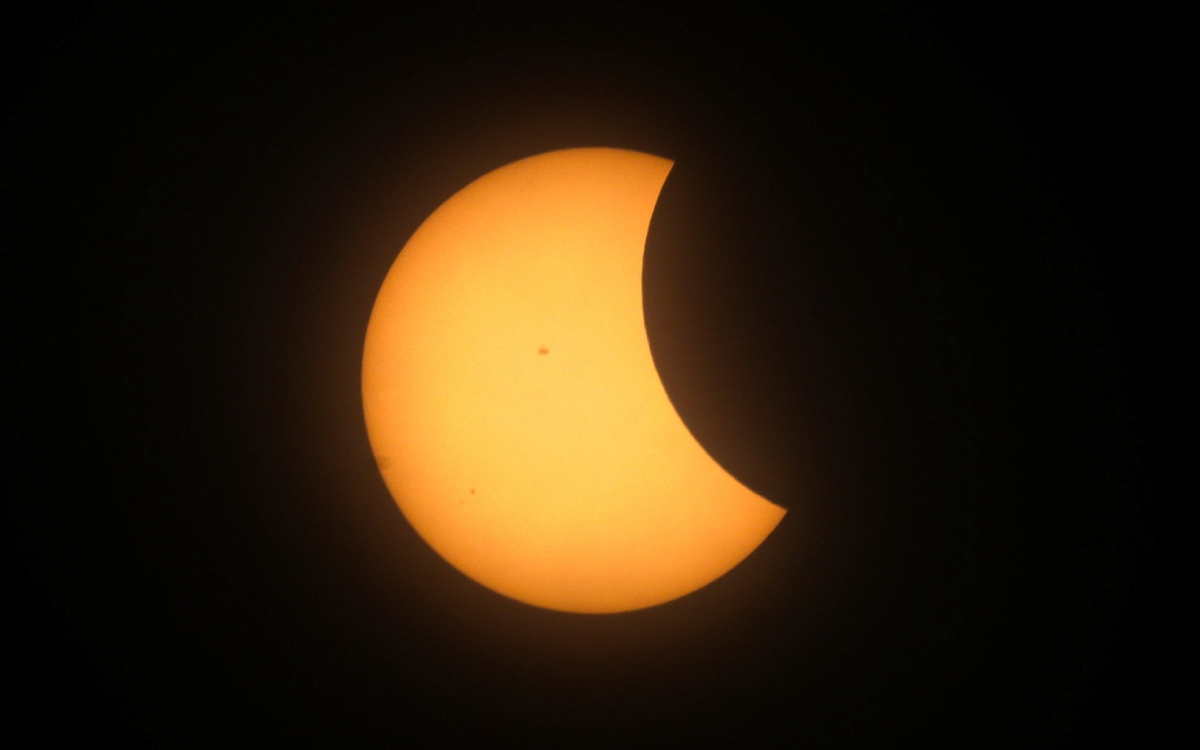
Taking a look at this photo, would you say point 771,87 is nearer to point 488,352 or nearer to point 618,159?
point 618,159

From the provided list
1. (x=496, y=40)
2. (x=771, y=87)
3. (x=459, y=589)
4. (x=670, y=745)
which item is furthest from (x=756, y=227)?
(x=670, y=745)

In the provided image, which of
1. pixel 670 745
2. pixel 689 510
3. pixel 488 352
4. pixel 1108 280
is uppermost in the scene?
pixel 1108 280

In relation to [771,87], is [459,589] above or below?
below
